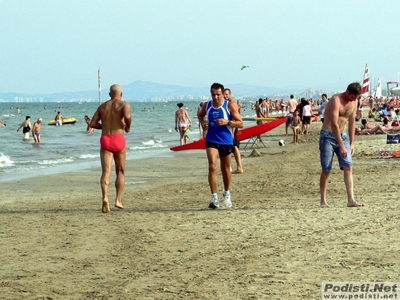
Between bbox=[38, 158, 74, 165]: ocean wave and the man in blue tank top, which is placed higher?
the man in blue tank top

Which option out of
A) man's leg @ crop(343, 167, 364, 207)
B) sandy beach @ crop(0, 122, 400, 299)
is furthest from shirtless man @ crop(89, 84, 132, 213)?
man's leg @ crop(343, 167, 364, 207)

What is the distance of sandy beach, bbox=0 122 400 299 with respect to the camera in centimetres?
505

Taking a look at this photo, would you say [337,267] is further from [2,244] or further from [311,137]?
[311,137]

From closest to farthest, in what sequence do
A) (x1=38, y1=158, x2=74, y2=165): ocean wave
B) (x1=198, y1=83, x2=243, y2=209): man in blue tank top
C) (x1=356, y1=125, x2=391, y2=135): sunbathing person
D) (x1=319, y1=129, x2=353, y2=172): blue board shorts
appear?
(x1=319, y1=129, x2=353, y2=172): blue board shorts, (x1=198, y1=83, x2=243, y2=209): man in blue tank top, (x1=38, y1=158, x2=74, y2=165): ocean wave, (x1=356, y1=125, x2=391, y2=135): sunbathing person

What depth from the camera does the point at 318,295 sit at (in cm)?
462

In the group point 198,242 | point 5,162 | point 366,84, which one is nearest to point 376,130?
point 366,84

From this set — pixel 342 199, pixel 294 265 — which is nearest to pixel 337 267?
pixel 294 265

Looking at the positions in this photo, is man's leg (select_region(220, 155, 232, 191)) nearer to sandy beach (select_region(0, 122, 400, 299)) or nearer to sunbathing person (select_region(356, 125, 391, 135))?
sandy beach (select_region(0, 122, 400, 299))

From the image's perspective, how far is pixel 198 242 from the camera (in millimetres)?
6543

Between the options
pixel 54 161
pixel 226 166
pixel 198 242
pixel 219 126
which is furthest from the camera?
pixel 54 161

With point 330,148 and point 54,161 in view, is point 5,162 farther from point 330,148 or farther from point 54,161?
point 330,148

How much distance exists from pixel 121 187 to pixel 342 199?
8.92 feet

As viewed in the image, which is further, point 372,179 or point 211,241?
point 372,179

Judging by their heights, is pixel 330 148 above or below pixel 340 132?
below
